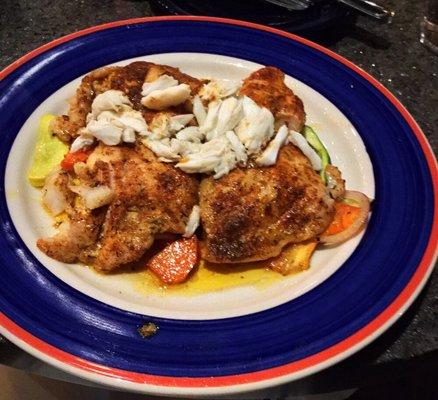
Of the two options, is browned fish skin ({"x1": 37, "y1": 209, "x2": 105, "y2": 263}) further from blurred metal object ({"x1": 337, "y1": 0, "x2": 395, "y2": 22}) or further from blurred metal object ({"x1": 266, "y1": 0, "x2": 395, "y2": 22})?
blurred metal object ({"x1": 337, "y1": 0, "x2": 395, "y2": 22})

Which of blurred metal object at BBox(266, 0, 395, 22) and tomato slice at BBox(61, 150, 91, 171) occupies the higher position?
blurred metal object at BBox(266, 0, 395, 22)

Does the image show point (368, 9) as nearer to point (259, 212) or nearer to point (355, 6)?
point (355, 6)

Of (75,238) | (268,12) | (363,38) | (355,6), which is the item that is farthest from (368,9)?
(75,238)

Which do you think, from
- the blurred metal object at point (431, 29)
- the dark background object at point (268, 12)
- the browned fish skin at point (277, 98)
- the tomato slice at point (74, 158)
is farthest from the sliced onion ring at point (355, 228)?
the blurred metal object at point (431, 29)

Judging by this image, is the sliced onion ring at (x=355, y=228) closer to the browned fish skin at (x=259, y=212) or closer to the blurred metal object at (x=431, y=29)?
the browned fish skin at (x=259, y=212)

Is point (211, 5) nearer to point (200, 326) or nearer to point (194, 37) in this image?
point (194, 37)

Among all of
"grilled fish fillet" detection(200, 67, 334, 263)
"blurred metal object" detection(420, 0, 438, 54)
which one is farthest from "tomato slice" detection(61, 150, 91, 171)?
"blurred metal object" detection(420, 0, 438, 54)

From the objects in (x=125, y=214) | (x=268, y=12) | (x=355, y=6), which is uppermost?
(x=355, y=6)
